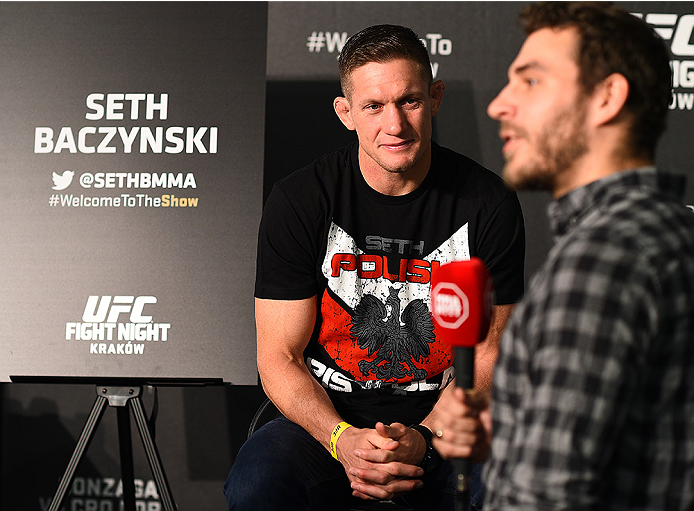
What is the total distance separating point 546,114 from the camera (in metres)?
0.92

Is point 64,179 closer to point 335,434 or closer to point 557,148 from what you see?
point 335,434

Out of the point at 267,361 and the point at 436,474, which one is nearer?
the point at 436,474

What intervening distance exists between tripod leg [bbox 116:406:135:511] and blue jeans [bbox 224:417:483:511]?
489mm

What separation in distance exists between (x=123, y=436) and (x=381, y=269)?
890 millimetres

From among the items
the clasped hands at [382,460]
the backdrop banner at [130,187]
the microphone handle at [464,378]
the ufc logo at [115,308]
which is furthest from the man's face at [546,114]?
the ufc logo at [115,308]

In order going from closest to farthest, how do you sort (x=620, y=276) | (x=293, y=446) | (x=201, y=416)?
(x=620, y=276), (x=293, y=446), (x=201, y=416)

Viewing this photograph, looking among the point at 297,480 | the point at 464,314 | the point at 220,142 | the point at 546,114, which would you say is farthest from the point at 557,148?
the point at 220,142

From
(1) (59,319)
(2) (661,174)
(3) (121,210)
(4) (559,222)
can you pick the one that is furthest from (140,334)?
(2) (661,174)

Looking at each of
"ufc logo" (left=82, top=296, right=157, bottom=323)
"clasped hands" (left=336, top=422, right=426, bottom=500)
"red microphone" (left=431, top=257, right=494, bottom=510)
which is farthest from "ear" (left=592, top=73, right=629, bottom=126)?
"ufc logo" (left=82, top=296, right=157, bottom=323)

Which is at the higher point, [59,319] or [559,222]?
[559,222]

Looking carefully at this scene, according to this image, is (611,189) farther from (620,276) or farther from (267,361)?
(267,361)

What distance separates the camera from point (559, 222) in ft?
3.13

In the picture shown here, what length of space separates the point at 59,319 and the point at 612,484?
5.61ft

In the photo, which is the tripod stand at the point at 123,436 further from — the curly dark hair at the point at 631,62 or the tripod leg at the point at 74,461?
the curly dark hair at the point at 631,62
